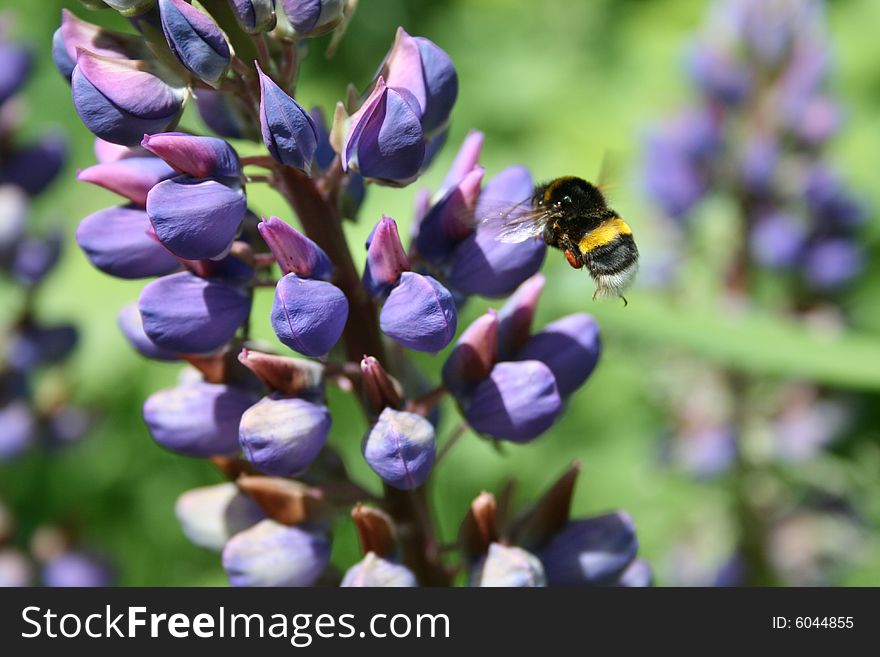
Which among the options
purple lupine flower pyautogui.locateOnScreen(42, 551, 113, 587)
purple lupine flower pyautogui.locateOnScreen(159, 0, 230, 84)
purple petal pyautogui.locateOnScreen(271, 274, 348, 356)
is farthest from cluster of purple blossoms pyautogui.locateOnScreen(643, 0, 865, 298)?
purple lupine flower pyautogui.locateOnScreen(159, 0, 230, 84)

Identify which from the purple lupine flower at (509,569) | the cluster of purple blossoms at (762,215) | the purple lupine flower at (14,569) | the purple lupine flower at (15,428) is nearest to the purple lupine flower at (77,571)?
the purple lupine flower at (14,569)

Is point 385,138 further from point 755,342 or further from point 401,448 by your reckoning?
point 755,342

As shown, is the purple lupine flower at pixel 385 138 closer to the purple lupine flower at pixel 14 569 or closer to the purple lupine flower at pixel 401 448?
the purple lupine flower at pixel 401 448

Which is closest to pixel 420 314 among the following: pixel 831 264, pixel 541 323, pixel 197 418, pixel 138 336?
pixel 197 418

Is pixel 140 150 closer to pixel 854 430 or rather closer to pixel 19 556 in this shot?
pixel 19 556
